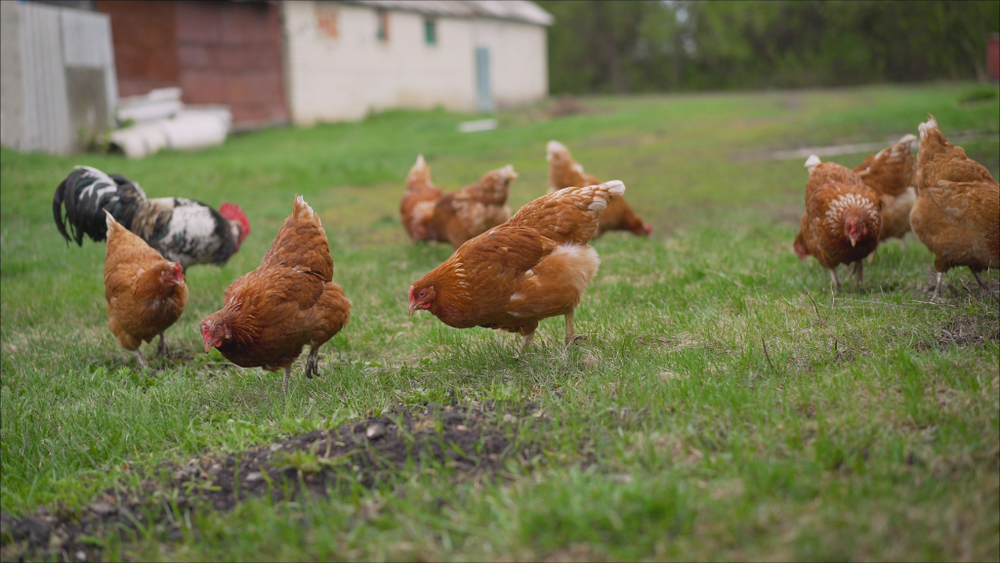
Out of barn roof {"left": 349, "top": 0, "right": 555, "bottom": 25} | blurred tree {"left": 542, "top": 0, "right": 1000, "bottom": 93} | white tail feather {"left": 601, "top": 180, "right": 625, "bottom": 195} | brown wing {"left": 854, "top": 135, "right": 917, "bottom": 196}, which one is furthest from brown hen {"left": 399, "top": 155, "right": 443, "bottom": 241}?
barn roof {"left": 349, "top": 0, "right": 555, "bottom": 25}

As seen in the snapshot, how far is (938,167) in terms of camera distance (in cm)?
486

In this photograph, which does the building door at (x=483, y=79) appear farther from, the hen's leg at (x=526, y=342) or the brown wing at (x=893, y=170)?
the hen's leg at (x=526, y=342)

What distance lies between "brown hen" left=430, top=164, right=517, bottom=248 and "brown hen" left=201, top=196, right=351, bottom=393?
295cm

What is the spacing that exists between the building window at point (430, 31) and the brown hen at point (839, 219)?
79.8 feet

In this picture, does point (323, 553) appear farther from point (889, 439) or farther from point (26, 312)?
point (26, 312)

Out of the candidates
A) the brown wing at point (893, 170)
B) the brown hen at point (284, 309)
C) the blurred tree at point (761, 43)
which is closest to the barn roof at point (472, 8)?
the blurred tree at point (761, 43)

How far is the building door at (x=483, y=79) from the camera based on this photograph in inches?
1221

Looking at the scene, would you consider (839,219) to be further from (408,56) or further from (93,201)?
(408,56)

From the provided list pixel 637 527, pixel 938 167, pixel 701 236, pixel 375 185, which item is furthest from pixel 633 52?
pixel 637 527

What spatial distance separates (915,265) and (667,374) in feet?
10.6

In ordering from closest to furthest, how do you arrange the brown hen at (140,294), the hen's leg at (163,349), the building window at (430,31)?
the brown hen at (140,294), the hen's leg at (163,349), the building window at (430,31)

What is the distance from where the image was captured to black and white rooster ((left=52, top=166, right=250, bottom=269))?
6.70m

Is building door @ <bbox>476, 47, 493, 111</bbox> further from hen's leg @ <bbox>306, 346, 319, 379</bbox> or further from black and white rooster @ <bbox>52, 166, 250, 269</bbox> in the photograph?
hen's leg @ <bbox>306, 346, 319, 379</bbox>

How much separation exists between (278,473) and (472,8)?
30.4 metres
